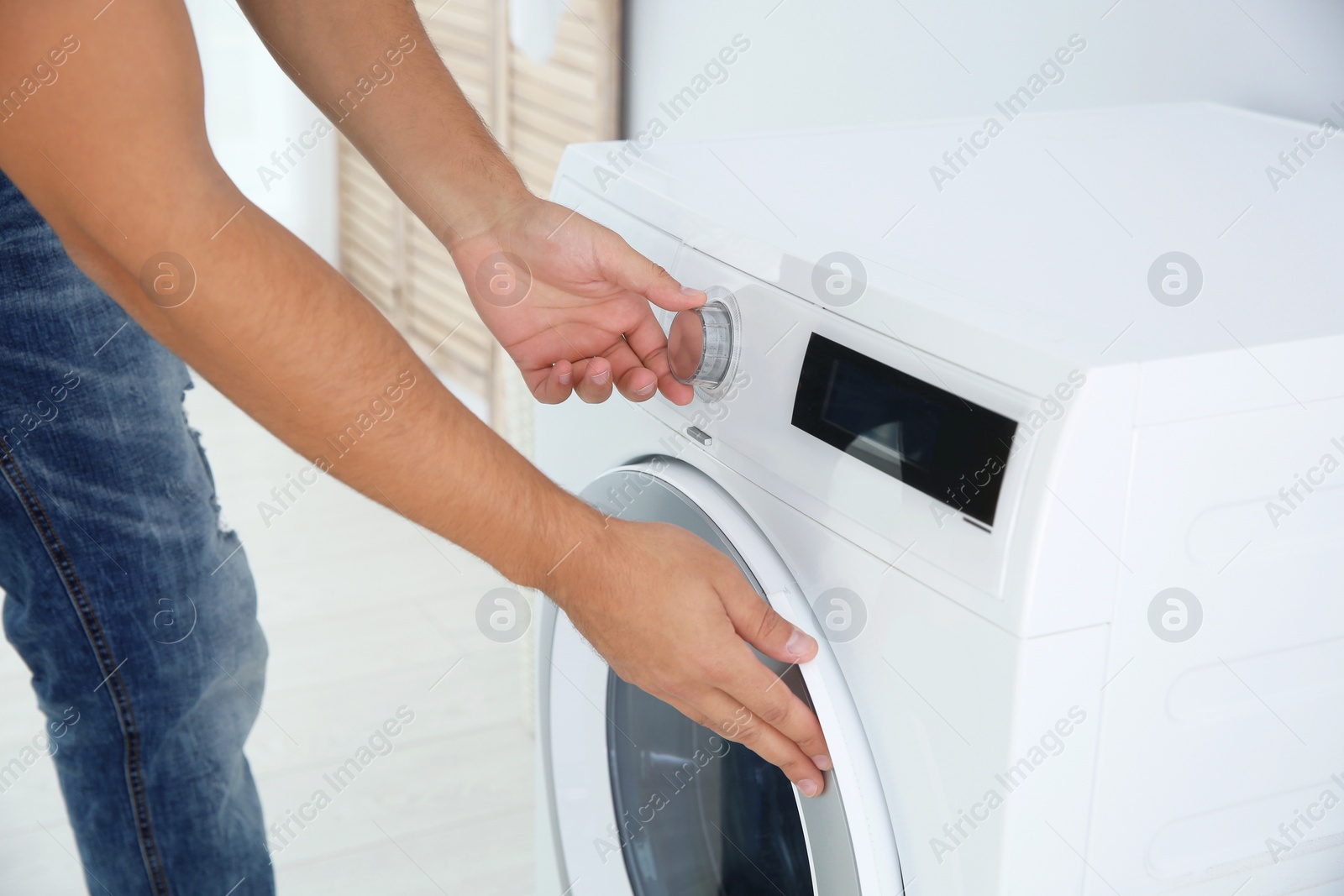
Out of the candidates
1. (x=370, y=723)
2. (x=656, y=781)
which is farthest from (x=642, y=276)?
(x=370, y=723)

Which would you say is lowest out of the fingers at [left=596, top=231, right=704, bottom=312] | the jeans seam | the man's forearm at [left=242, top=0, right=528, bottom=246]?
the jeans seam

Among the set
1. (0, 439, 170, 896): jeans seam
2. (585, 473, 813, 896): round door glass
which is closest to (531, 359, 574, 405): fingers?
(585, 473, 813, 896): round door glass

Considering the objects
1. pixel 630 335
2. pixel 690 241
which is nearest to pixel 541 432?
pixel 630 335

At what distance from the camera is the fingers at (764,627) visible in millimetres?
662

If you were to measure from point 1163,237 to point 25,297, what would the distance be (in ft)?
2.60

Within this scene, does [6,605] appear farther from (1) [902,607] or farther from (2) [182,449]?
(1) [902,607]

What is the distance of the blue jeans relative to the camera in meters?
0.87

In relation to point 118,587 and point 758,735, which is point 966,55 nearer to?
point 758,735

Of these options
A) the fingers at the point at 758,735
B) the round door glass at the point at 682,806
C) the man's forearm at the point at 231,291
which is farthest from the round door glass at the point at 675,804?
the man's forearm at the point at 231,291

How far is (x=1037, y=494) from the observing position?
A: 0.53m

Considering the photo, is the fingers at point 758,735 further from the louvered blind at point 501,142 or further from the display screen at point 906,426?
the louvered blind at point 501,142

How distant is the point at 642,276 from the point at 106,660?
1.72ft

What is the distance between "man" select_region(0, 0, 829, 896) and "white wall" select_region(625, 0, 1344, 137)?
59 cm

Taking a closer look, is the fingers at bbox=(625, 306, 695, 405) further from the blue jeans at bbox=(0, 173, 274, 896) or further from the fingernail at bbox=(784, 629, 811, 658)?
the blue jeans at bbox=(0, 173, 274, 896)
